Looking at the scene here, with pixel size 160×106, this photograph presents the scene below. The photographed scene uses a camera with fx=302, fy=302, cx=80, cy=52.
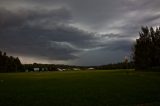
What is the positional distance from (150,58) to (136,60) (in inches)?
232

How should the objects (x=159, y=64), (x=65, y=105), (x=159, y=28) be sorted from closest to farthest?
1. (x=65, y=105)
2. (x=159, y=64)
3. (x=159, y=28)

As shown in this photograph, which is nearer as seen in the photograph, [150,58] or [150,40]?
[150,58]

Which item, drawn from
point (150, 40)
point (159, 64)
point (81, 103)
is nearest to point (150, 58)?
point (159, 64)

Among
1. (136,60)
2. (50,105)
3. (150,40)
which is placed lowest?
(50,105)

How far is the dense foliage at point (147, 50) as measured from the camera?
109250mm

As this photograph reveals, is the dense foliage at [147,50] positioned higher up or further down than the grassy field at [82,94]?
higher up

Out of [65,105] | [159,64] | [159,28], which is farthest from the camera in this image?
[159,28]

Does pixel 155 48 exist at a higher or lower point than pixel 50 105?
higher

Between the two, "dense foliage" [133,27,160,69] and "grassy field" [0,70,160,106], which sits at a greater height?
"dense foliage" [133,27,160,69]

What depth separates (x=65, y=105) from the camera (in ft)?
66.7

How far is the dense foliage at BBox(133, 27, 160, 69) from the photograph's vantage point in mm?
109250

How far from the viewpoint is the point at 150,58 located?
10956 centimetres

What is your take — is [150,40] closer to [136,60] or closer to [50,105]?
[136,60]

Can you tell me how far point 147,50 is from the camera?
368ft
